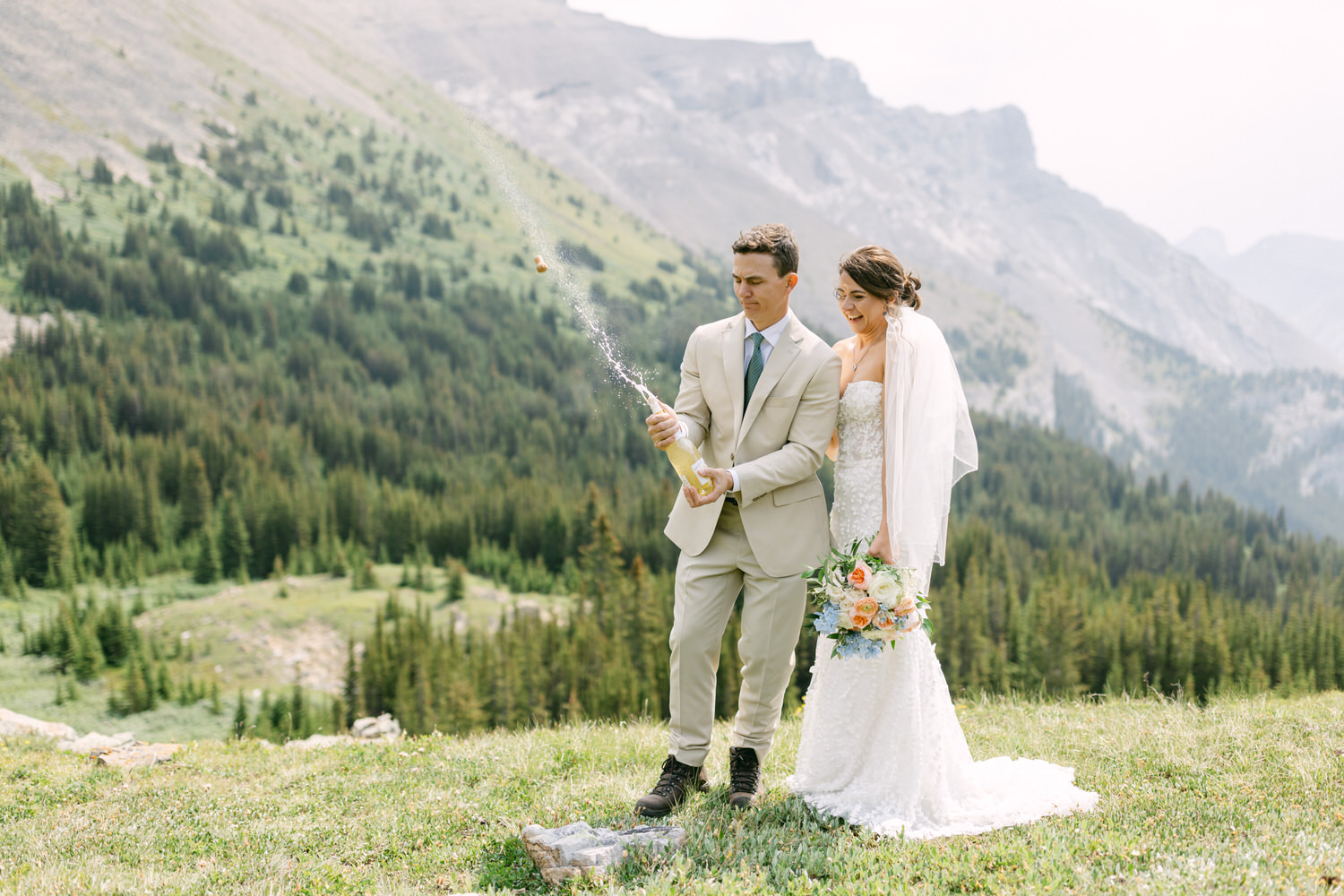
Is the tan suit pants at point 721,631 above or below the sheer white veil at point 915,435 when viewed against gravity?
below

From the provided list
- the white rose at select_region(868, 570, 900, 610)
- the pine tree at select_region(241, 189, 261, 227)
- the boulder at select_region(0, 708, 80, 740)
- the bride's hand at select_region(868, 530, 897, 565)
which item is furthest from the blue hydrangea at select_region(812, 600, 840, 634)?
the pine tree at select_region(241, 189, 261, 227)

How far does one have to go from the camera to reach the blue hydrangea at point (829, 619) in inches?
238

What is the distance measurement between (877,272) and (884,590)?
91.3 inches

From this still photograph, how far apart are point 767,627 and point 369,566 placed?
90.2m

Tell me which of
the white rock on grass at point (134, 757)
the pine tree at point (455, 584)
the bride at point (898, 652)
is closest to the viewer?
the bride at point (898, 652)

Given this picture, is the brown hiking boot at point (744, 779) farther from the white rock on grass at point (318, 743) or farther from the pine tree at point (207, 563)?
the pine tree at point (207, 563)

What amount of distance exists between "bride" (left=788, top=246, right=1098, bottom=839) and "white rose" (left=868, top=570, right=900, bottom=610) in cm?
35

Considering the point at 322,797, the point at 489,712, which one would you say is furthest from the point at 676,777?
the point at 489,712

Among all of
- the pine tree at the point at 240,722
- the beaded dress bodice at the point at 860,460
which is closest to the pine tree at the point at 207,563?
the pine tree at the point at 240,722

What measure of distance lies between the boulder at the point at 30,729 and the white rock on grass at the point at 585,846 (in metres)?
10.6

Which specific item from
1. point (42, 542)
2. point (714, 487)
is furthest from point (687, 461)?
point (42, 542)

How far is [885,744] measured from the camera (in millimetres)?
6309

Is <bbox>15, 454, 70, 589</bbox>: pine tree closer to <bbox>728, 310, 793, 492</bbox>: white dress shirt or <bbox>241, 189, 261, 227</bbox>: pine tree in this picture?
<bbox>728, 310, 793, 492</bbox>: white dress shirt

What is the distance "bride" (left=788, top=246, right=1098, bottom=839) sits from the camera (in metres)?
6.21
